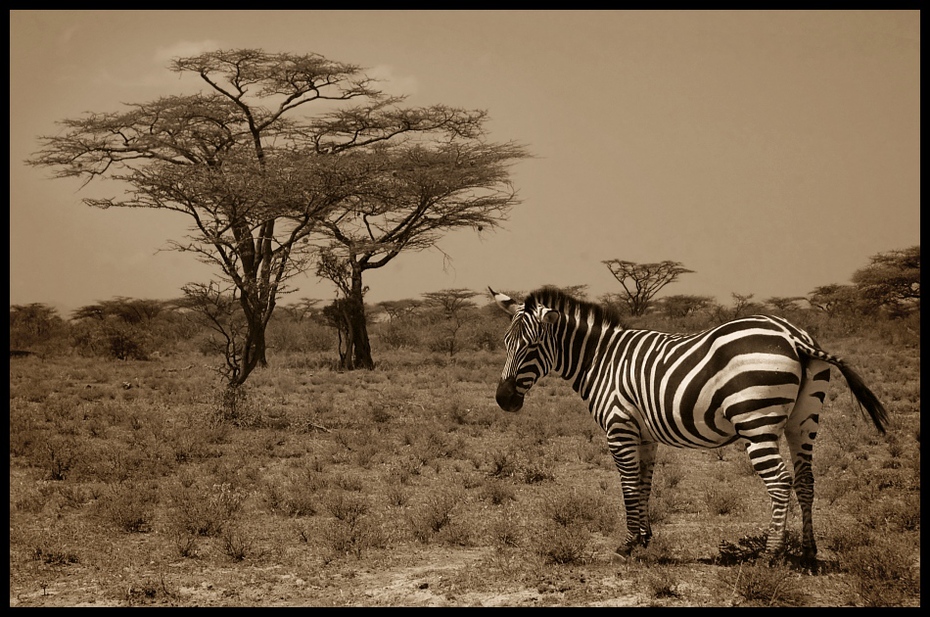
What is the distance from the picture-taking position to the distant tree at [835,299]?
3322 centimetres

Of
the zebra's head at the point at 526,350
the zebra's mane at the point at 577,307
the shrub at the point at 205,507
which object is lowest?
the shrub at the point at 205,507

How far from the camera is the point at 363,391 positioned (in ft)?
57.3

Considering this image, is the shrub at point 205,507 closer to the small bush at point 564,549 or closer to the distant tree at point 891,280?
the small bush at point 564,549

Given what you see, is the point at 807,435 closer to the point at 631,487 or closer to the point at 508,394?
the point at 631,487

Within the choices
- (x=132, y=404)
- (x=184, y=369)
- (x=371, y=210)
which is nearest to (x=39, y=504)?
(x=132, y=404)

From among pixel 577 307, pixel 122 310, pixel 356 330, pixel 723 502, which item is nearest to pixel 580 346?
pixel 577 307

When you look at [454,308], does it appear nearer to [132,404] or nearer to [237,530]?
[132,404]

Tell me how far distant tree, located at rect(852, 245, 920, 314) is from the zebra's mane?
28.5 meters

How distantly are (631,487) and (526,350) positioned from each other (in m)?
1.13

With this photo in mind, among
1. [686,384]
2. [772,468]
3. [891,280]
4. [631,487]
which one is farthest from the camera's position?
[891,280]

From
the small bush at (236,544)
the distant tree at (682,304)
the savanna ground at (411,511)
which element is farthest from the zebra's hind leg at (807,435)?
the distant tree at (682,304)

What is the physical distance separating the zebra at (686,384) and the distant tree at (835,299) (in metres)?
29.7

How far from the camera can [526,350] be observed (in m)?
6.03

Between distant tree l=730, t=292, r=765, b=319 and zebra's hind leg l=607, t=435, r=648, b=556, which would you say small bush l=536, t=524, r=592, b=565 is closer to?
zebra's hind leg l=607, t=435, r=648, b=556
